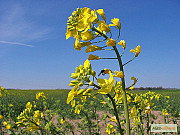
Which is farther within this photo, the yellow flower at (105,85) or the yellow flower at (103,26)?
the yellow flower at (103,26)

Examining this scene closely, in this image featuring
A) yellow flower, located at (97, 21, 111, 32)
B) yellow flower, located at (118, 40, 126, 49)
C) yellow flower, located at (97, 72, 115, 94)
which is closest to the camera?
yellow flower, located at (97, 72, 115, 94)

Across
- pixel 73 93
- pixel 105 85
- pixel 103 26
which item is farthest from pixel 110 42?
pixel 73 93

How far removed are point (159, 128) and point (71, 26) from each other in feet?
5.60

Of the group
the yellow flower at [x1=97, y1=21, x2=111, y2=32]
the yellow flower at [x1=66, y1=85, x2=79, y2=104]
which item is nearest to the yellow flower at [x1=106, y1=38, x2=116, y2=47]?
the yellow flower at [x1=97, y1=21, x2=111, y2=32]

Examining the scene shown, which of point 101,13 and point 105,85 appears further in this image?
point 101,13

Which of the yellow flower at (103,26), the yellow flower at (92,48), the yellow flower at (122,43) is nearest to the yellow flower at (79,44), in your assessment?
the yellow flower at (92,48)

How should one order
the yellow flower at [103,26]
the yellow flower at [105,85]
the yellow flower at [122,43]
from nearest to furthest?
the yellow flower at [105,85], the yellow flower at [103,26], the yellow flower at [122,43]

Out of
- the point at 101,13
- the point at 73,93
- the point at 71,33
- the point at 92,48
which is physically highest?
the point at 101,13

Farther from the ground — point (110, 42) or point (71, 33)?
point (71, 33)

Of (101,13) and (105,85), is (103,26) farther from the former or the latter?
(105,85)

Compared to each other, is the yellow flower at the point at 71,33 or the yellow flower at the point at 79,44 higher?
the yellow flower at the point at 71,33

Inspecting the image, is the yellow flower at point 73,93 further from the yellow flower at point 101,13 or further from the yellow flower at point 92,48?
the yellow flower at point 101,13

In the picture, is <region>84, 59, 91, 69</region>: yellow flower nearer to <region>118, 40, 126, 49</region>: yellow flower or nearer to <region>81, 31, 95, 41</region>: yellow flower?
<region>81, 31, 95, 41</region>: yellow flower

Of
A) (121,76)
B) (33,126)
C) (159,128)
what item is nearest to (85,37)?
(121,76)
